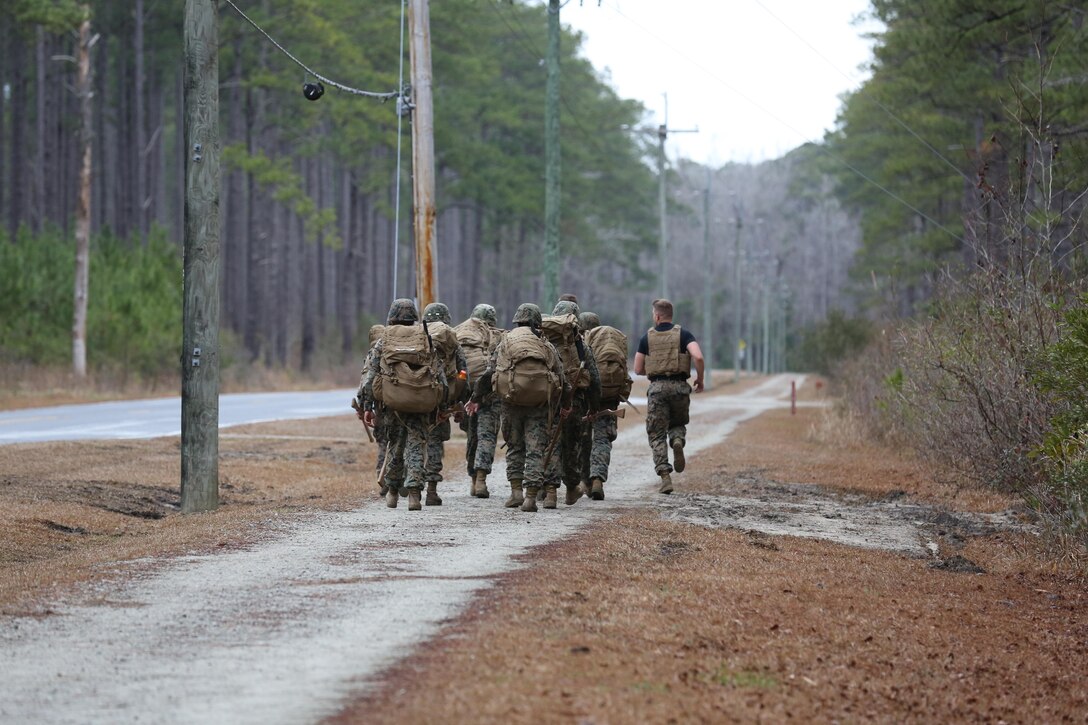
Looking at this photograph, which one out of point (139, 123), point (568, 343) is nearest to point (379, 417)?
point (568, 343)

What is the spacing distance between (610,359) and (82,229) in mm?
27150

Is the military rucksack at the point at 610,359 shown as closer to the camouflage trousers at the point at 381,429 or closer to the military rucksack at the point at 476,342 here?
the military rucksack at the point at 476,342

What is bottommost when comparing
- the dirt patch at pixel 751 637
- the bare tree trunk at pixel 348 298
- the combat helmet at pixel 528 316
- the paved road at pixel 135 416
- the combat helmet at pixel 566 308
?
the dirt patch at pixel 751 637

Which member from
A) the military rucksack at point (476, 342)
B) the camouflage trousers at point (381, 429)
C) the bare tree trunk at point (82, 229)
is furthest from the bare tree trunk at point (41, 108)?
the camouflage trousers at point (381, 429)

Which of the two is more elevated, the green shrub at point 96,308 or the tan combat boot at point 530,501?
the green shrub at point 96,308

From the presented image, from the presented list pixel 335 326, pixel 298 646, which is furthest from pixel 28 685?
pixel 335 326

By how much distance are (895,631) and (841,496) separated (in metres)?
9.11

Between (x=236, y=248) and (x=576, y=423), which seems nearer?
(x=576, y=423)

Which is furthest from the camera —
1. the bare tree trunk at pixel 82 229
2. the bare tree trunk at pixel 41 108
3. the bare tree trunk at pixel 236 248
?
the bare tree trunk at pixel 236 248

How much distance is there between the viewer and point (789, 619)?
920 cm

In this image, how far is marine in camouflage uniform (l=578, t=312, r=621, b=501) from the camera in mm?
15656

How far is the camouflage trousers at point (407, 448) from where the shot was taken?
14.4 metres

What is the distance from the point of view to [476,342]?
15969 mm

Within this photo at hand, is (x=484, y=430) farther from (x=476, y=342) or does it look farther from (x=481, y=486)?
(x=476, y=342)
